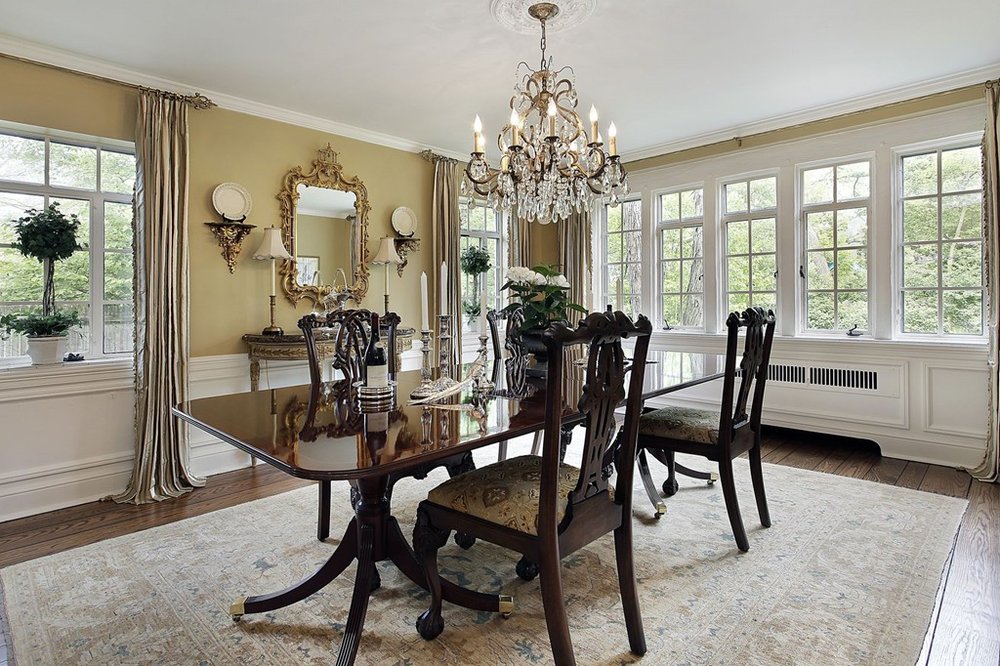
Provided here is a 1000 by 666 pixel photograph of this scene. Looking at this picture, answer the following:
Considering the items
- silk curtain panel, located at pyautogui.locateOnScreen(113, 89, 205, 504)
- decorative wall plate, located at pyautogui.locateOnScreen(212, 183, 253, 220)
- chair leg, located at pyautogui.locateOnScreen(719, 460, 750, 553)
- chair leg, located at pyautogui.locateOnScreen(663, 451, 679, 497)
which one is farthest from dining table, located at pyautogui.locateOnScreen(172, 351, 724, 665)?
decorative wall plate, located at pyautogui.locateOnScreen(212, 183, 253, 220)

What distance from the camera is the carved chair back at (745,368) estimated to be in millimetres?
2268

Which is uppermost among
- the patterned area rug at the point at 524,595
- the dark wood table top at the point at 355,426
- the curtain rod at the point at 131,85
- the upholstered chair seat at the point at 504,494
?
the curtain rod at the point at 131,85

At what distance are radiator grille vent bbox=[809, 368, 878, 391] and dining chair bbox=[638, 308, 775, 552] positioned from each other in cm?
187

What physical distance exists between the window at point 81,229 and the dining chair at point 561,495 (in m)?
2.76

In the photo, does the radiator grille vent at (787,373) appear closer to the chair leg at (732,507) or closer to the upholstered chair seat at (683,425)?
the upholstered chair seat at (683,425)

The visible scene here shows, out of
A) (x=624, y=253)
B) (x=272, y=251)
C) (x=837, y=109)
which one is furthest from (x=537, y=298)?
(x=624, y=253)

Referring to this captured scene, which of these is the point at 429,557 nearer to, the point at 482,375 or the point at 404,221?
the point at 482,375

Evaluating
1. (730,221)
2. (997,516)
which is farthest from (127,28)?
(997,516)

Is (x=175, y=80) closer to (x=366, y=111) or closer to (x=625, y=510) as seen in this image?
(x=366, y=111)

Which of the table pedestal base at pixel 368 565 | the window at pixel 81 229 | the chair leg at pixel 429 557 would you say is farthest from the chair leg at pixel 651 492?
the window at pixel 81 229

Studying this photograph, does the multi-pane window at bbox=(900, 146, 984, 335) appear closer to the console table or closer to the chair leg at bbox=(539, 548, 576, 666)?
the chair leg at bbox=(539, 548, 576, 666)

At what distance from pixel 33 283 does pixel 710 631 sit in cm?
385

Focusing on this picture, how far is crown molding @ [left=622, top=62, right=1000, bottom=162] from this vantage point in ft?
11.4

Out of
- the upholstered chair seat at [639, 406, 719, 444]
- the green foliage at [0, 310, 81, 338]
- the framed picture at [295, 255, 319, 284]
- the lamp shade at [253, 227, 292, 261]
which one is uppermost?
the lamp shade at [253, 227, 292, 261]
